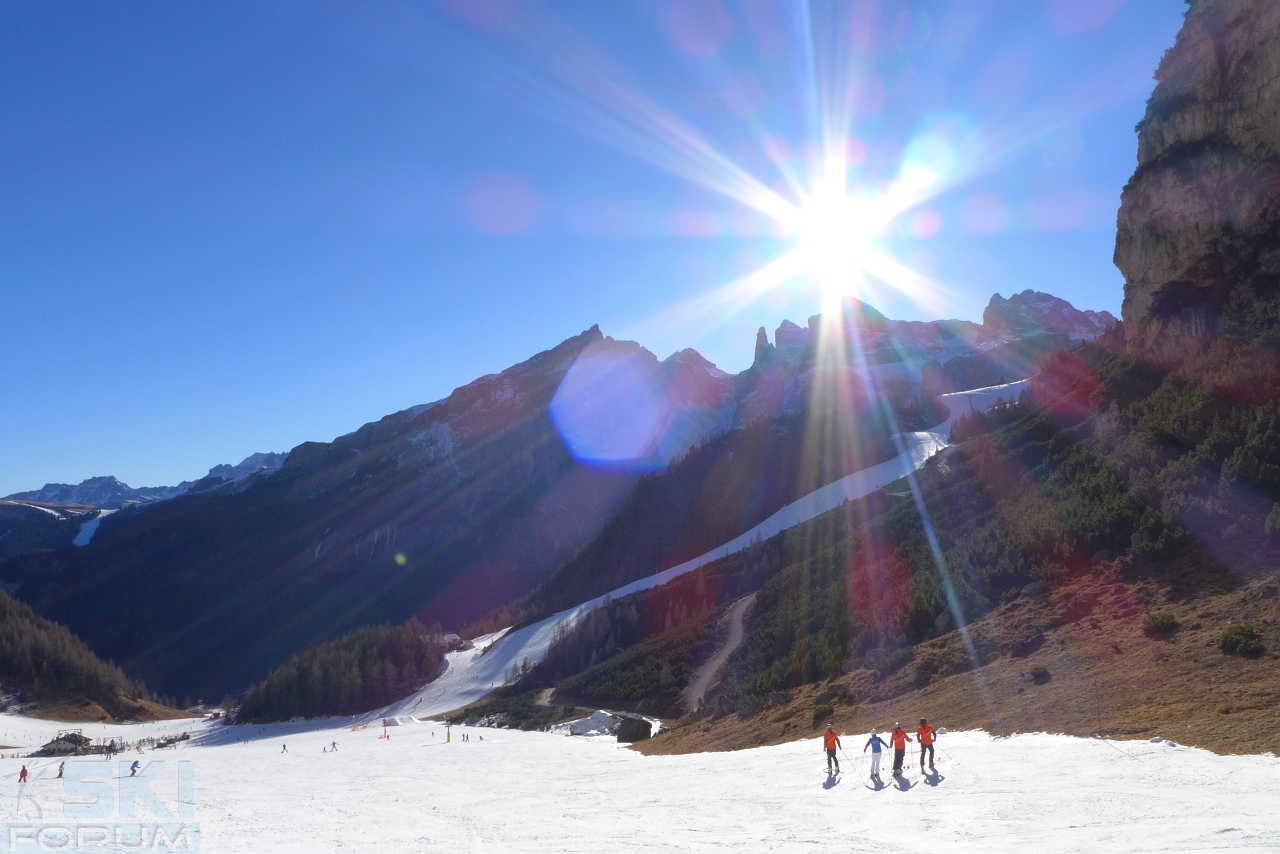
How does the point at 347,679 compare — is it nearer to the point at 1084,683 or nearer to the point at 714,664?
the point at 714,664

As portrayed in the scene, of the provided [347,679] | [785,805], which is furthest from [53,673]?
[785,805]

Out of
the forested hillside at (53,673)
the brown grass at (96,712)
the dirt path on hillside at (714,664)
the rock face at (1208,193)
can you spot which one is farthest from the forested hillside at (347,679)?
the rock face at (1208,193)

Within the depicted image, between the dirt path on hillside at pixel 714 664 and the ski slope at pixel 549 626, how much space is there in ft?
64.7

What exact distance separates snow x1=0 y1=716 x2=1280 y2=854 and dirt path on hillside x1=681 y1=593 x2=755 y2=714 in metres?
19.9

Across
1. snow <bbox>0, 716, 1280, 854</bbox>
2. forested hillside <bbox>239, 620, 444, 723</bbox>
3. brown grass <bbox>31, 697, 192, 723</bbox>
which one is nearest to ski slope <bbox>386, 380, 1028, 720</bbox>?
forested hillside <bbox>239, 620, 444, 723</bbox>

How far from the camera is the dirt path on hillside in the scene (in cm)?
4922

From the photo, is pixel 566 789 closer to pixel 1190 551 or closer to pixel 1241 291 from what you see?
pixel 1190 551

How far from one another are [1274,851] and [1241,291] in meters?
44.7

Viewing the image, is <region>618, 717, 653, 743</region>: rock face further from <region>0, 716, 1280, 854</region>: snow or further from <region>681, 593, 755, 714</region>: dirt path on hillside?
<region>0, 716, 1280, 854</region>: snow

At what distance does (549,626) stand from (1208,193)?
6971 centimetres

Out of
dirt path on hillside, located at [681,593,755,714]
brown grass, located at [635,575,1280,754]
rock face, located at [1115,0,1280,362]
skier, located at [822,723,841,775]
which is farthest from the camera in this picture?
dirt path on hillside, located at [681,593,755,714]

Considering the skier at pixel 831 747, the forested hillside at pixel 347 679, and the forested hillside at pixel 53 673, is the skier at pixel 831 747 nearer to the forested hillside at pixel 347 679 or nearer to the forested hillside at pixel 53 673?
the forested hillside at pixel 347 679

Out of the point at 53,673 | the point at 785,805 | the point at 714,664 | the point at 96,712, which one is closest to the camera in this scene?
the point at 785,805

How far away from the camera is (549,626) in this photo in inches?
3319
